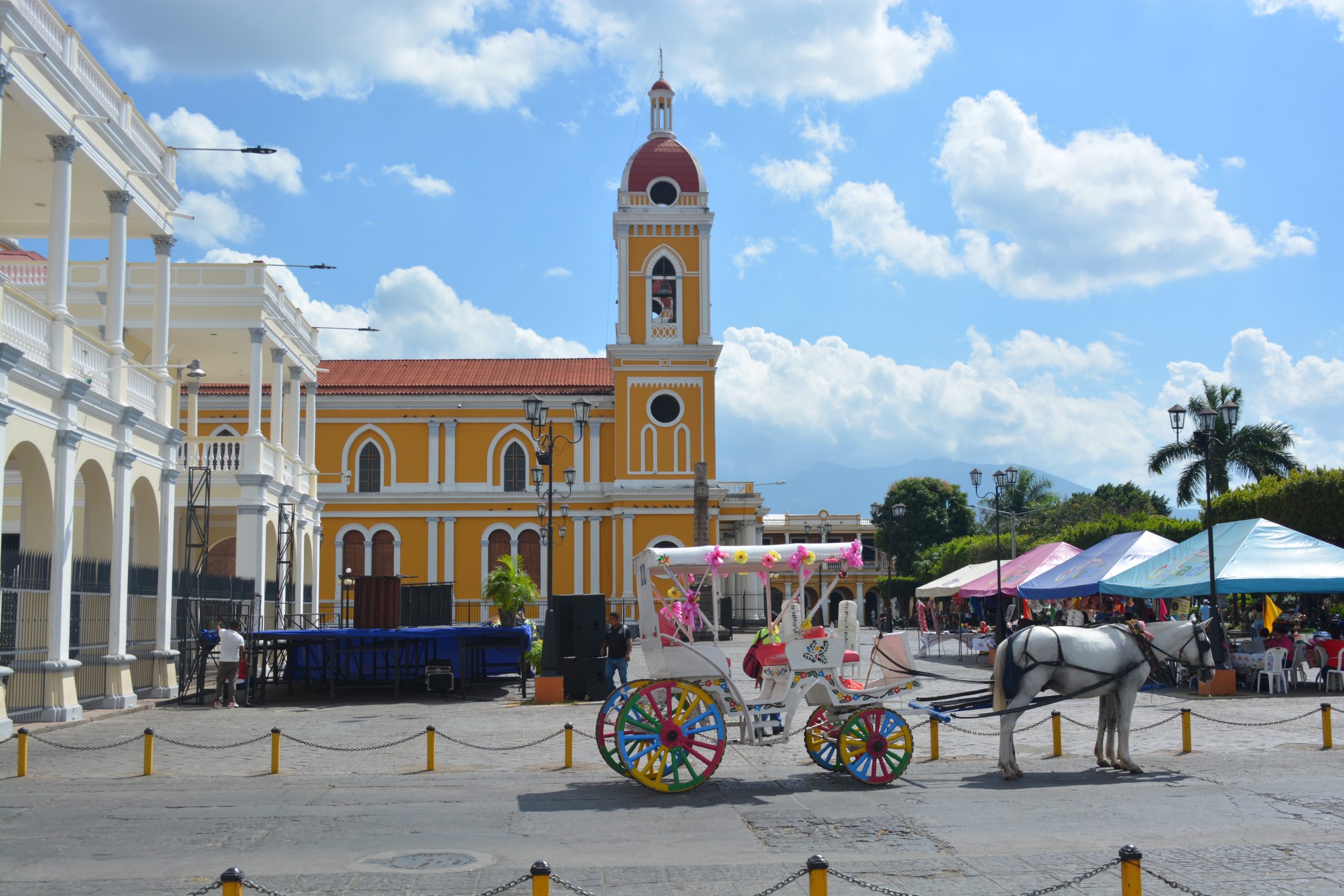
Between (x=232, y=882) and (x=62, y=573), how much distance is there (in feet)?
45.8

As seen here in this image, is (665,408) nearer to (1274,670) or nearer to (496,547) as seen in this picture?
(496,547)

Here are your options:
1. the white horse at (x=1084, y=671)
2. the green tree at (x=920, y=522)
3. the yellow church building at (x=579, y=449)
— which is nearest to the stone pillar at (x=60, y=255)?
the white horse at (x=1084, y=671)

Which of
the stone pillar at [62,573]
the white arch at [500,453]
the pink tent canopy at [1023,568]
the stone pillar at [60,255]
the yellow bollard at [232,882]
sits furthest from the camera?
the white arch at [500,453]

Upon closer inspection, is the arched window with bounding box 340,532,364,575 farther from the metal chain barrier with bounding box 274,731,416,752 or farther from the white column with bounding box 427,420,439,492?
the metal chain barrier with bounding box 274,731,416,752

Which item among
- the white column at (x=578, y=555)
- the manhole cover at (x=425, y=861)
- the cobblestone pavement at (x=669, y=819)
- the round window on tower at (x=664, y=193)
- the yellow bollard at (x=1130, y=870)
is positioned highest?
the round window on tower at (x=664, y=193)

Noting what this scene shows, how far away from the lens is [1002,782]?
11.5 m

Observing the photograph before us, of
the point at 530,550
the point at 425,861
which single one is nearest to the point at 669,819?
the point at 425,861

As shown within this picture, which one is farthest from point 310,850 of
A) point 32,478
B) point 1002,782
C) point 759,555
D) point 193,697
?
point 193,697

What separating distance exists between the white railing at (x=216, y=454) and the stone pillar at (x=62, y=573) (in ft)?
35.0

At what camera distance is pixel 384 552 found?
49312 millimetres

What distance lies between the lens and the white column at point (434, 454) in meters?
49.6

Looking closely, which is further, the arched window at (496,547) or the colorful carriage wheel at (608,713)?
the arched window at (496,547)

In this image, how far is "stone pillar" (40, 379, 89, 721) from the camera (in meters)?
17.1

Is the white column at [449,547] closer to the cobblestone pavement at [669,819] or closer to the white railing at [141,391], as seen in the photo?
the white railing at [141,391]
